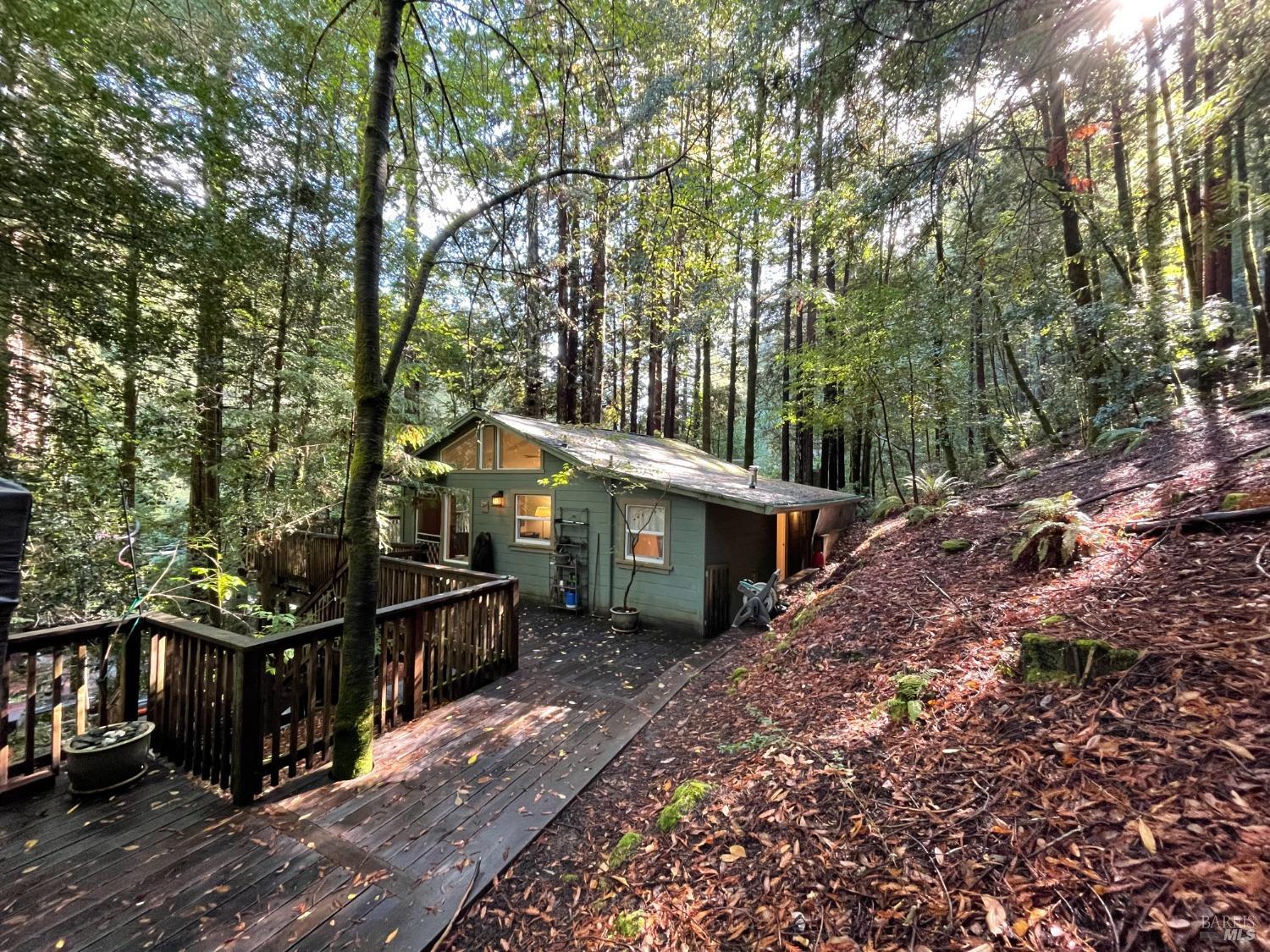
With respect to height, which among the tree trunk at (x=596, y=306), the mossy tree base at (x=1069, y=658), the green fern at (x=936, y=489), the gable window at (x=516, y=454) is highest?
the tree trunk at (x=596, y=306)

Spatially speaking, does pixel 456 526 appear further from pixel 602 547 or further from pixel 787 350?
pixel 787 350

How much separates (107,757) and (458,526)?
7.25 metres

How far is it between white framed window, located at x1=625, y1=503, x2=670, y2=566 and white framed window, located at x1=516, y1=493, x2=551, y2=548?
5.83ft

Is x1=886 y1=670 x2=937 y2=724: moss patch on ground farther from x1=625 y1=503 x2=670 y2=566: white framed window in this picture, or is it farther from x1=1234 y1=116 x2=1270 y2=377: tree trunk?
x1=1234 y1=116 x2=1270 y2=377: tree trunk

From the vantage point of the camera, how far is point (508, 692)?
452 cm

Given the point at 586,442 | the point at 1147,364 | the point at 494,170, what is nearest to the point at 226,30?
the point at 494,170

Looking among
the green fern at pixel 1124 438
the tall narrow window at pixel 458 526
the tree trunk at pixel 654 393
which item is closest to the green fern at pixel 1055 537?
the green fern at pixel 1124 438

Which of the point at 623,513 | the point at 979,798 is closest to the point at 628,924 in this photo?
the point at 979,798

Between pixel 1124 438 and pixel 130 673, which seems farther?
pixel 1124 438

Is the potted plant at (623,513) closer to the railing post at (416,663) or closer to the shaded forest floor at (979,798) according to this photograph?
the railing post at (416,663)

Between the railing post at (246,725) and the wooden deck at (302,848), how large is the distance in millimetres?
117

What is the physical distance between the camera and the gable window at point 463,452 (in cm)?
948

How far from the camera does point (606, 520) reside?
26.1 ft

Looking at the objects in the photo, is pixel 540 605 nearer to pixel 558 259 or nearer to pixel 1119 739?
pixel 558 259
